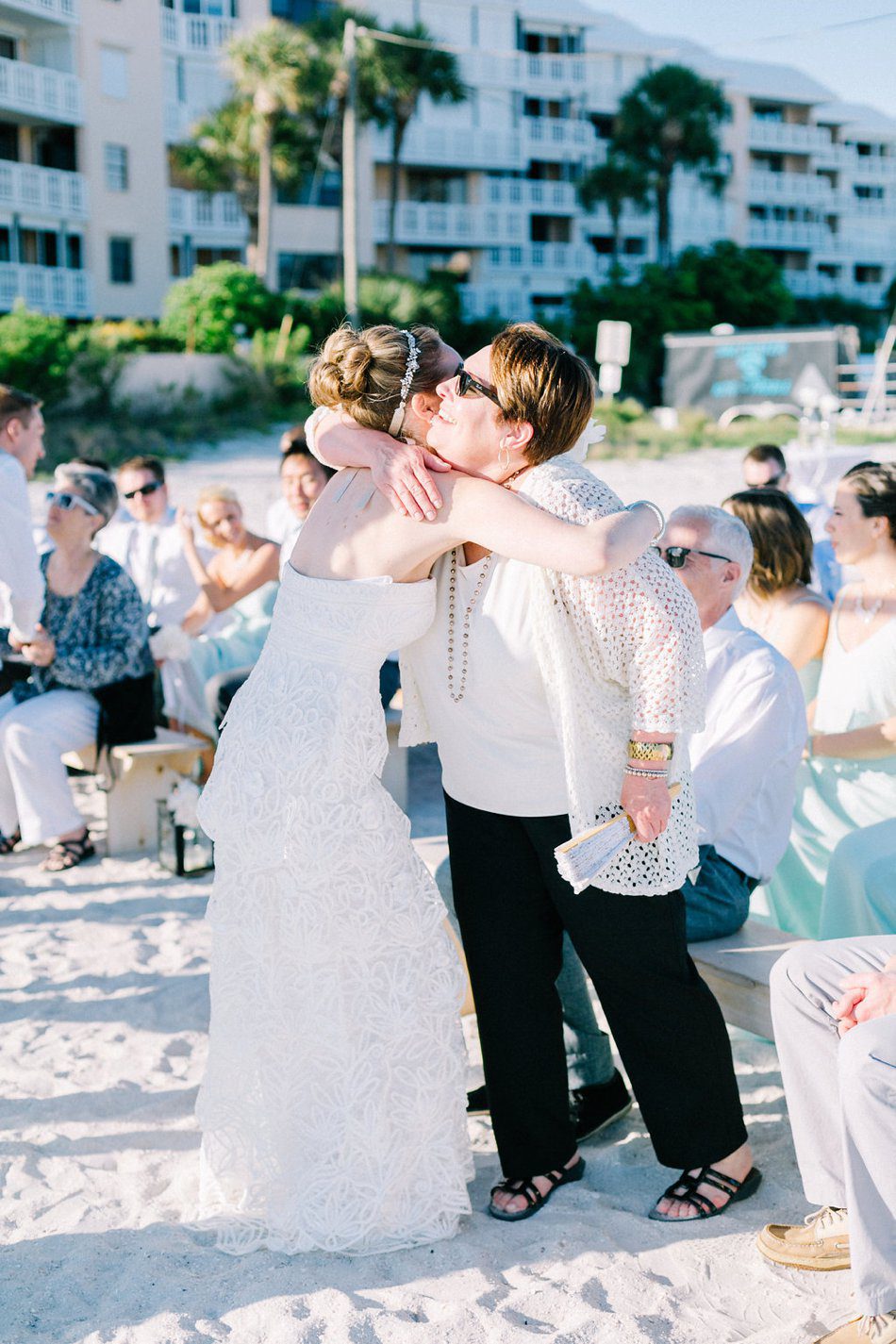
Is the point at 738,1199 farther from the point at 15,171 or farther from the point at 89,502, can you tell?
the point at 15,171

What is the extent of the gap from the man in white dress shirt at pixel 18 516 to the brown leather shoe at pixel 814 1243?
3.43 meters

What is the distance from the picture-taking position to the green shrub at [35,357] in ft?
71.9

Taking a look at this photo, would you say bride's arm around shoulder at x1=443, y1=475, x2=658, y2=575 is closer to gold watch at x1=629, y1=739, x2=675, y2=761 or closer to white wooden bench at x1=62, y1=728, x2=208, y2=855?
gold watch at x1=629, y1=739, x2=675, y2=761

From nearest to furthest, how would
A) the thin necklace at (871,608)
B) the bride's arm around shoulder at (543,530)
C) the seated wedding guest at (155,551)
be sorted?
the bride's arm around shoulder at (543,530) → the thin necklace at (871,608) → the seated wedding guest at (155,551)

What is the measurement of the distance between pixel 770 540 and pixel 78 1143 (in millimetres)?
2762

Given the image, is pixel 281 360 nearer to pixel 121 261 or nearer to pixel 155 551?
pixel 121 261

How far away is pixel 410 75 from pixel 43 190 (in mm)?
9461

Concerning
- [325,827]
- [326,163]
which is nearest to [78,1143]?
[325,827]

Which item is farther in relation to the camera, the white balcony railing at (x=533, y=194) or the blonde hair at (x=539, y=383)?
the white balcony railing at (x=533, y=194)

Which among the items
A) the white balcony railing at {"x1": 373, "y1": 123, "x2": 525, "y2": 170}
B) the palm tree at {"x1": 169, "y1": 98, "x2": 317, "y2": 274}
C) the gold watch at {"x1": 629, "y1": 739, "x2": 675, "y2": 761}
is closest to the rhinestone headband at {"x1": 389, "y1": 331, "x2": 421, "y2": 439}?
the gold watch at {"x1": 629, "y1": 739, "x2": 675, "y2": 761}

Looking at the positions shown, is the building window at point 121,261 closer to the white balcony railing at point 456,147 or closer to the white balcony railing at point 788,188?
the white balcony railing at point 456,147

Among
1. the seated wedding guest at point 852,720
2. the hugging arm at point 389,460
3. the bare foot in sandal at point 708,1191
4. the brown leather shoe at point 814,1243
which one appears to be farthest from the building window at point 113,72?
the brown leather shoe at point 814,1243

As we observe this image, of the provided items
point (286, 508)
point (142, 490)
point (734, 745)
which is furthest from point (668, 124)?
point (734, 745)

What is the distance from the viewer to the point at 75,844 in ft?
18.6
